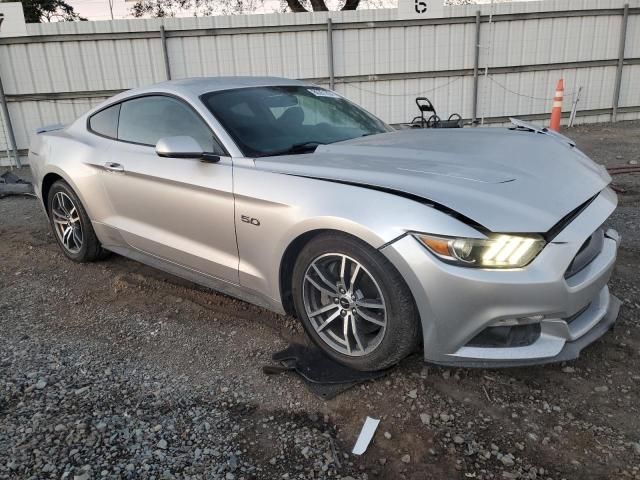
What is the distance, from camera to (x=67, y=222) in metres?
4.55

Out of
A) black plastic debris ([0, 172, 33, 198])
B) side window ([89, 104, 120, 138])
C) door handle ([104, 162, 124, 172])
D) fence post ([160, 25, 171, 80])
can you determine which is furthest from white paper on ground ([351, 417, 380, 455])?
fence post ([160, 25, 171, 80])

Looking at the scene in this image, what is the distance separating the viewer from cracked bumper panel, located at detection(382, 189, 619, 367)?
7.45 feet

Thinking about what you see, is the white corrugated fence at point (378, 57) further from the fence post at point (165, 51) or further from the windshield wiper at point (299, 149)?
the windshield wiper at point (299, 149)

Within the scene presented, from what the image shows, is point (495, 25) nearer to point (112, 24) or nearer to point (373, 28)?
point (373, 28)

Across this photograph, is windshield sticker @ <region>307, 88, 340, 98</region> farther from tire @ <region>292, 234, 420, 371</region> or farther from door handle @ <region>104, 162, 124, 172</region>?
tire @ <region>292, 234, 420, 371</region>

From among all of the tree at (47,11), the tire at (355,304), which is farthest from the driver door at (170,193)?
the tree at (47,11)

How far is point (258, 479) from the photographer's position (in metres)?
2.14

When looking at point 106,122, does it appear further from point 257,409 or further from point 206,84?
point 257,409

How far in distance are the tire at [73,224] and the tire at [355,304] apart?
230 cm

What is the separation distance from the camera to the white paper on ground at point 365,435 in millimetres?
2271

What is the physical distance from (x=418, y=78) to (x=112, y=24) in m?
6.23

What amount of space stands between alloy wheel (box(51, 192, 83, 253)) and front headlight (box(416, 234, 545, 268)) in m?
3.27

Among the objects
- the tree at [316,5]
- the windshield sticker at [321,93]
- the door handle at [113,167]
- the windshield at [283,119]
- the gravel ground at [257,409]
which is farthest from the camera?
the tree at [316,5]

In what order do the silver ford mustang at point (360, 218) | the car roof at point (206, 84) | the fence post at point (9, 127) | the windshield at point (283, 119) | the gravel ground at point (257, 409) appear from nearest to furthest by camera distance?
the gravel ground at point (257, 409) < the silver ford mustang at point (360, 218) < the windshield at point (283, 119) < the car roof at point (206, 84) < the fence post at point (9, 127)
